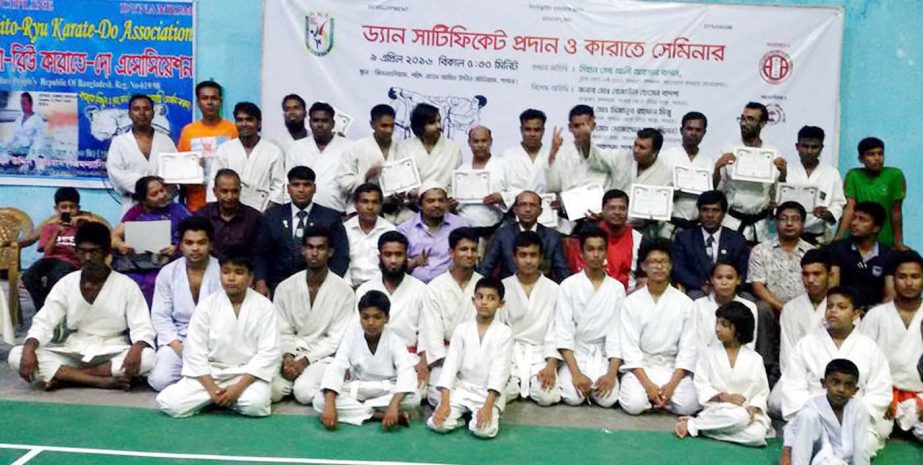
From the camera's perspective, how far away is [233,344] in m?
5.95

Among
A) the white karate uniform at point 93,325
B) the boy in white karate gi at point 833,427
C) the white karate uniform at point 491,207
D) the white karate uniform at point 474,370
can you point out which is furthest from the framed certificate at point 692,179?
the white karate uniform at point 93,325

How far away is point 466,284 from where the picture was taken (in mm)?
6484

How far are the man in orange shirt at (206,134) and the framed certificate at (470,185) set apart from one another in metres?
1.84

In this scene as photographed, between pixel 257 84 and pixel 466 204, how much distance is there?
264 cm

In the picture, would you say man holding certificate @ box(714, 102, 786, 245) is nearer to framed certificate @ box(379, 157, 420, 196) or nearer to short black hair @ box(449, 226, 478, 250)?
short black hair @ box(449, 226, 478, 250)

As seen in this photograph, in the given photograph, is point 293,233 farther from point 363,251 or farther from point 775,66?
point 775,66

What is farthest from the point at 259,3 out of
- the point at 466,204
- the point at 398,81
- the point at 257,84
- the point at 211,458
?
the point at 211,458

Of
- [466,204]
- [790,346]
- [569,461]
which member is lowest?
[569,461]

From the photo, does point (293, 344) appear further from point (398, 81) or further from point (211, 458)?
point (398, 81)

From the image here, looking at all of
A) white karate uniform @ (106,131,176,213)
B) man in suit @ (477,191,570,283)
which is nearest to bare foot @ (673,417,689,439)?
man in suit @ (477,191,570,283)

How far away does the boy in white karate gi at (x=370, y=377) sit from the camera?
18.5 ft

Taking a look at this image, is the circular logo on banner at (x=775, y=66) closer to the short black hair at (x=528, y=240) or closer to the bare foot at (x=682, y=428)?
the short black hair at (x=528, y=240)

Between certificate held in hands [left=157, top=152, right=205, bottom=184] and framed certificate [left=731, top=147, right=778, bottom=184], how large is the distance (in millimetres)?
3854

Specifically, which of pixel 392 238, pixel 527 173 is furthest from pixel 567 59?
pixel 392 238
